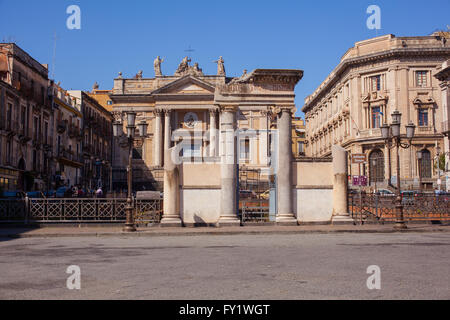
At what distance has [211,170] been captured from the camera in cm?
1900

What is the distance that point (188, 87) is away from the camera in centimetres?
5934

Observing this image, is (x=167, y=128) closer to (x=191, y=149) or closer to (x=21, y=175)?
(x=191, y=149)

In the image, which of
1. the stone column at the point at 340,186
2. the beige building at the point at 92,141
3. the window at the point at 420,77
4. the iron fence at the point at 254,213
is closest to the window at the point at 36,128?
the beige building at the point at 92,141

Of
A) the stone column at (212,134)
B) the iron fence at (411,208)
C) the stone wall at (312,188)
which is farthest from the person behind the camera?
the stone column at (212,134)

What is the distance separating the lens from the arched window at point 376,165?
52.7m

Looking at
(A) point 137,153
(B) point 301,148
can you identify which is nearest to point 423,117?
(A) point 137,153

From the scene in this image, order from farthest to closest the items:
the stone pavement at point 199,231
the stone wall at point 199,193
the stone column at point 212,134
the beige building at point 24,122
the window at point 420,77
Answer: the stone column at point 212,134 < the window at point 420,77 < the beige building at point 24,122 < the stone wall at point 199,193 < the stone pavement at point 199,231

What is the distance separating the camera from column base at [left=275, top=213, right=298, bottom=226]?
61.6 ft

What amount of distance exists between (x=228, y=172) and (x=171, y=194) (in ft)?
7.59

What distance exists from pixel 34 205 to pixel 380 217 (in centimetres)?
1419

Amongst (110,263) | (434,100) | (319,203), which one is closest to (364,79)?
(434,100)

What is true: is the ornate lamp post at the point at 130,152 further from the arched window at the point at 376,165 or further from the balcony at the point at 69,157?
the arched window at the point at 376,165

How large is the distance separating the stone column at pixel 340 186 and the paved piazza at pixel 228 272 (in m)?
→ 7.09

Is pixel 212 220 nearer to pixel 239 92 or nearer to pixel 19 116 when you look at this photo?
pixel 239 92
